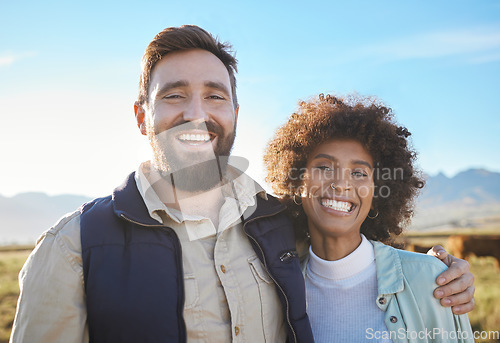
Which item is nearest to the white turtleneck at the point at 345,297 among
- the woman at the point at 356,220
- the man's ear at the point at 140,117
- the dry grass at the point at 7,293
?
the woman at the point at 356,220

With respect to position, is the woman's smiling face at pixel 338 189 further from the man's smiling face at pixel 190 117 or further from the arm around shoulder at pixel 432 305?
the man's smiling face at pixel 190 117

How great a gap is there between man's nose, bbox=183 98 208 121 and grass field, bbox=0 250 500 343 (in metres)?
7.03

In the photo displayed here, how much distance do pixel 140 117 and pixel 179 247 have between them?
4.52ft

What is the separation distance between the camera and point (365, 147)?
3326mm

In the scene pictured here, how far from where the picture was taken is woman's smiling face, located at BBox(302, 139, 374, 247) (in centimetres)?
309

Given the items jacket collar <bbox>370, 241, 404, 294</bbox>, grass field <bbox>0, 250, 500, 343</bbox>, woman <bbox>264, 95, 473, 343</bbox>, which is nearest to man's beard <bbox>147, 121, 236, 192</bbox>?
woman <bbox>264, 95, 473, 343</bbox>

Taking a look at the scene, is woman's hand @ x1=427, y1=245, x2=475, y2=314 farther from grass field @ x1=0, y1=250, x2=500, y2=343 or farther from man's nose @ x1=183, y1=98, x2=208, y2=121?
grass field @ x1=0, y1=250, x2=500, y2=343

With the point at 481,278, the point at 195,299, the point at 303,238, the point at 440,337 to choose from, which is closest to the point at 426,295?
the point at 440,337

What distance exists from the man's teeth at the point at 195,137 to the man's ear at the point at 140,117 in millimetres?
525

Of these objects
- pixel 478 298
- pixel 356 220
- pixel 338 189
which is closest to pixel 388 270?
pixel 356 220

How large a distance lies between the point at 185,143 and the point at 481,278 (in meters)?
15.2

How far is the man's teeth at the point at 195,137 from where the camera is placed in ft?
9.91

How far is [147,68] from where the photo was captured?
336 centimetres

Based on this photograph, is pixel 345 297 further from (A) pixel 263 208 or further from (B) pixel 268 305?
(A) pixel 263 208
